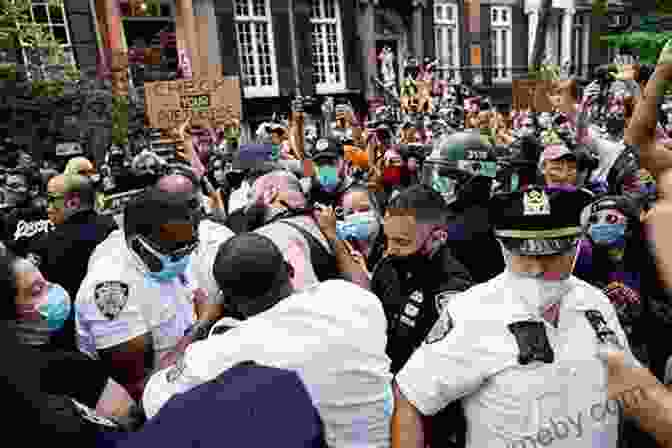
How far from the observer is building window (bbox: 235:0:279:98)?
52.4ft

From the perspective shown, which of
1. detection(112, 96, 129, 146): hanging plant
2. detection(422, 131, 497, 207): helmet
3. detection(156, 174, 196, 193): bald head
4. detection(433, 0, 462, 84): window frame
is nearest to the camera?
detection(422, 131, 497, 207): helmet

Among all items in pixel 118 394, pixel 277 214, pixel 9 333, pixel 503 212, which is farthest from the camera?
pixel 277 214

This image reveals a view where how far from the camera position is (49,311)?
227 centimetres

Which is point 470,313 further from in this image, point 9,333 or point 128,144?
point 128,144

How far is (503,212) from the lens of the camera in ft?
5.26

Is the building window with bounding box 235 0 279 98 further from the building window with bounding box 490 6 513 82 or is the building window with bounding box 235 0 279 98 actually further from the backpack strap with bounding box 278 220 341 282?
the backpack strap with bounding box 278 220 341 282

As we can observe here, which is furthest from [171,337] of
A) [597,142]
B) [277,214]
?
[597,142]

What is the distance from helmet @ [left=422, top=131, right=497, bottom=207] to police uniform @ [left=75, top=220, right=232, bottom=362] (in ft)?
4.46

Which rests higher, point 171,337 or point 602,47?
point 602,47

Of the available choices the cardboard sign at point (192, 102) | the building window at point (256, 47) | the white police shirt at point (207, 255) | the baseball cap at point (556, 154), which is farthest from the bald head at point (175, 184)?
the building window at point (256, 47)

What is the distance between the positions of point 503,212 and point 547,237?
0.16m

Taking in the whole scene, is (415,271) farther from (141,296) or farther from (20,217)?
(20,217)

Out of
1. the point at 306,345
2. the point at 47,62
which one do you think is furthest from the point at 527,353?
the point at 47,62

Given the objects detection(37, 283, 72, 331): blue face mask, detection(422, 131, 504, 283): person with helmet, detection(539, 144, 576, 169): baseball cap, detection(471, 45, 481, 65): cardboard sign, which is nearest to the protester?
detection(37, 283, 72, 331): blue face mask
